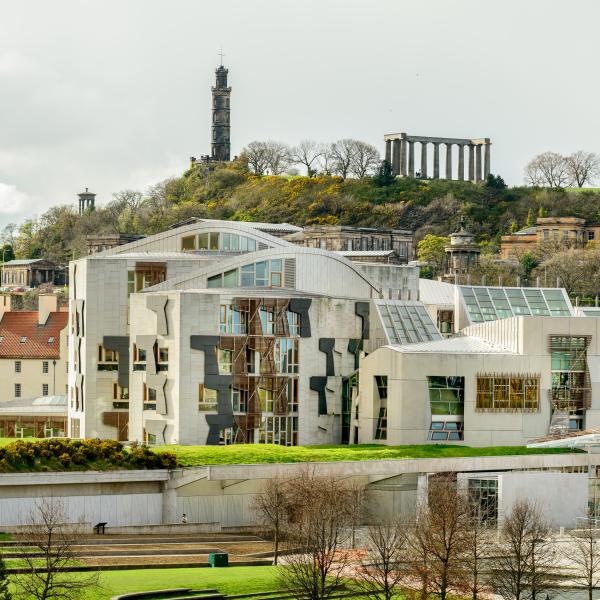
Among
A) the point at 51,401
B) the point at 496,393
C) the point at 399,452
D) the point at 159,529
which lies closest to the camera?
the point at 159,529

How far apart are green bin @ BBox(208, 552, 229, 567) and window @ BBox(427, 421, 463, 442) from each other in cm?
2322

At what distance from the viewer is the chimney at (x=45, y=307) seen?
13825 centimetres

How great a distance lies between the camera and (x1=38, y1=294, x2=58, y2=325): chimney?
13825 centimetres

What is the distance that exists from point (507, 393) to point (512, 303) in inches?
532

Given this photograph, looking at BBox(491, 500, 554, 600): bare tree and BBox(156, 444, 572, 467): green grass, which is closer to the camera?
BBox(491, 500, 554, 600): bare tree

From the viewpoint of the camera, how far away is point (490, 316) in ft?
354

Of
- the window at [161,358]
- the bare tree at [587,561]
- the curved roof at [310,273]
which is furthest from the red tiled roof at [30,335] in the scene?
the bare tree at [587,561]

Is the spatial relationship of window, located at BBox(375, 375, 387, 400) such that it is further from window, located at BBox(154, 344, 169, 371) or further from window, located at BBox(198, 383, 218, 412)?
window, located at BBox(154, 344, 169, 371)

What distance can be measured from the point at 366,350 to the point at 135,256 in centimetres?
1429

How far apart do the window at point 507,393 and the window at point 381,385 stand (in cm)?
483

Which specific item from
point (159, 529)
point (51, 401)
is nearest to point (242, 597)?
point (159, 529)

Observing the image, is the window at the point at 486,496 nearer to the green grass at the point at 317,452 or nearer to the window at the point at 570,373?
the green grass at the point at 317,452

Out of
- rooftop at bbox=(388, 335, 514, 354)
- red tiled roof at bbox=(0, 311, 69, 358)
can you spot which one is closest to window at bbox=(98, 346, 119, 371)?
rooftop at bbox=(388, 335, 514, 354)

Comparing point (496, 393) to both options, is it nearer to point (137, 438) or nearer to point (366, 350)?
point (366, 350)
